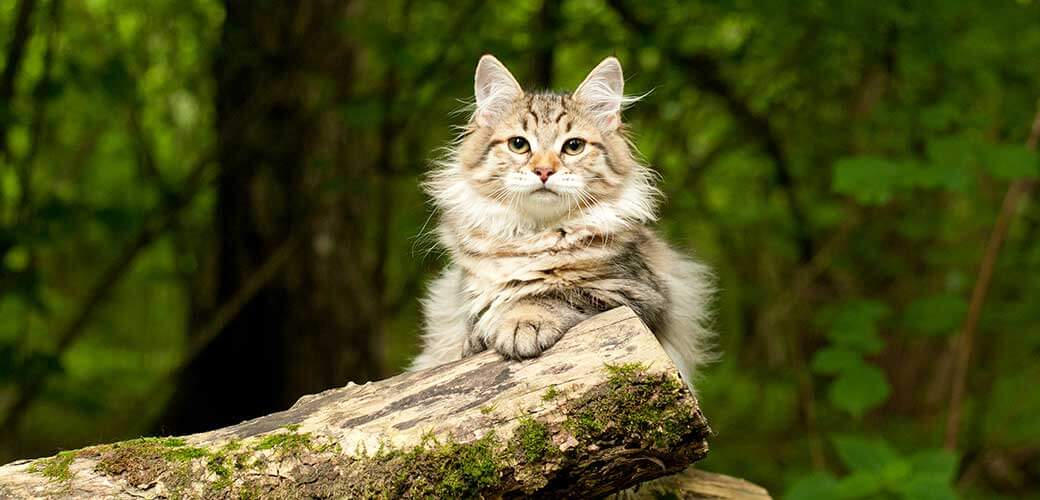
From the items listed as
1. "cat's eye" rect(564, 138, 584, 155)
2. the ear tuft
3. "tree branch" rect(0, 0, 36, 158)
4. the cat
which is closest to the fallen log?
the cat

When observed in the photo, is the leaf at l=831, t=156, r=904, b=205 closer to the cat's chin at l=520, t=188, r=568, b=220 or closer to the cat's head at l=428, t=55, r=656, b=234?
the cat's head at l=428, t=55, r=656, b=234

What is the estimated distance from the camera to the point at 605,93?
11.7ft

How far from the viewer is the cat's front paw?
8.95 ft

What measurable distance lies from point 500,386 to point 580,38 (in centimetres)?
326

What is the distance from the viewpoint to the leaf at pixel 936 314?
5090 millimetres

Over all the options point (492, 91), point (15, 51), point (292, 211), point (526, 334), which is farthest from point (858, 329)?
point (15, 51)

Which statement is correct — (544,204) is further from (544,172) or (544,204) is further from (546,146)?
(546,146)

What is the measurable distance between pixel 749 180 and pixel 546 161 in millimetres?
4943

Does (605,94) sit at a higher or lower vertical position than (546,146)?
higher

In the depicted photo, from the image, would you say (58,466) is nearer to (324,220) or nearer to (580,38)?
(324,220)

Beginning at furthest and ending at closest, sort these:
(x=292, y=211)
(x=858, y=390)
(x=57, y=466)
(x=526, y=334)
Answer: (x=292, y=211) → (x=858, y=390) → (x=526, y=334) → (x=57, y=466)

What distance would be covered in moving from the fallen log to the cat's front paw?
154 millimetres

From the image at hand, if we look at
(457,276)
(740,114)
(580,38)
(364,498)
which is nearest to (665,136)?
(740,114)

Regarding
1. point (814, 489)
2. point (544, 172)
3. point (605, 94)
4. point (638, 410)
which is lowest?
point (814, 489)
